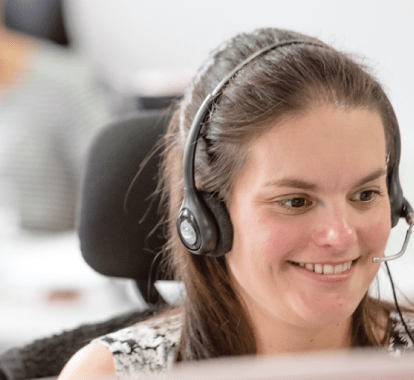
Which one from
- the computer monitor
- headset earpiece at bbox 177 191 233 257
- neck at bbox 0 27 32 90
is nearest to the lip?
headset earpiece at bbox 177 191 233 257

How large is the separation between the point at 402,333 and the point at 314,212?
369 millimetres

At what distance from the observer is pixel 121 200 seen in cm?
105

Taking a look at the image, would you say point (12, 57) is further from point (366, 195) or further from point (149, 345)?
point (366, 195)

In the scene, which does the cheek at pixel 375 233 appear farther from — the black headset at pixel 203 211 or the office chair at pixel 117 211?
the office chair at pixel 117 211

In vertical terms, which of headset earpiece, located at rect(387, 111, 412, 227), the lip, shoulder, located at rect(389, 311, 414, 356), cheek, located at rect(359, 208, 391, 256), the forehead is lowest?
shoulder, located at rect(389, 311, 414, 356)

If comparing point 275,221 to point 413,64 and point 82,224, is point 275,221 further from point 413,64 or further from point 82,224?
point 413,64

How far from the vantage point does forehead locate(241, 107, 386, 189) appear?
79cm

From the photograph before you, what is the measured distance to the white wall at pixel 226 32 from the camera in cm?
177

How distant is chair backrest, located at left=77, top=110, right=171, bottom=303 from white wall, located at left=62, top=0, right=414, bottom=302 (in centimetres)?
39

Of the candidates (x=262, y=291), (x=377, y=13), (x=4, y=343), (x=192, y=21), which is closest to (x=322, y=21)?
(x=377, y=13)

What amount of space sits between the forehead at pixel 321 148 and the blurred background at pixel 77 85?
3.34ft

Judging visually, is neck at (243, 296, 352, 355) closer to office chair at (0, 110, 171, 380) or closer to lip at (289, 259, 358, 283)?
lip at (289, 259, 358, 283)

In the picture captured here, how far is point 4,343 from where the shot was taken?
178 centimetres

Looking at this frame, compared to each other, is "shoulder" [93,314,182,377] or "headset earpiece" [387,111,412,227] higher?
"headset earpiece" [387,111,412,227]
